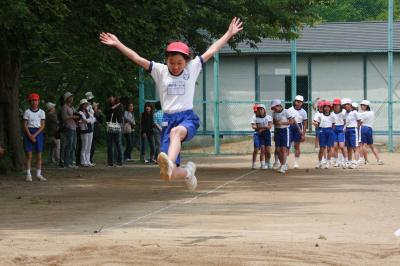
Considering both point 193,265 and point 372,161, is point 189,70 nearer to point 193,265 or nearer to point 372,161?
point 193,265

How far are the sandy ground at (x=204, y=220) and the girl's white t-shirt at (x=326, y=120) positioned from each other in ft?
9.42

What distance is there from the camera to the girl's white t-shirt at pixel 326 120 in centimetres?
2544

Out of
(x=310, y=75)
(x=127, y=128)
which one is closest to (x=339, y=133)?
(x=127, y=128)

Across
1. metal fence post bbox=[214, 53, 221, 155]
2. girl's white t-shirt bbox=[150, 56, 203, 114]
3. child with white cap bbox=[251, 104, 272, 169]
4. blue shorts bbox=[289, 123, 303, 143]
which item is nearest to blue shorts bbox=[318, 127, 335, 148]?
blue shorts bbox=[289, 123, 303, 143]

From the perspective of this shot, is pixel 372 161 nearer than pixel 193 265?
No

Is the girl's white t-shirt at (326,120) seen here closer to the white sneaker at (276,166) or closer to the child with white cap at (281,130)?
the white sneaker at (276,166)

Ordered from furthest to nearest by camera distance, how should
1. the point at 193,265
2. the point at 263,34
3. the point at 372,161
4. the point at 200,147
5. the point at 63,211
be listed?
the point at 200,147 < the point at 372,161 < the point at 263,34 < the point at 63,211 < the point at 193,265

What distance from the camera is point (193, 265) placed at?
893 cm

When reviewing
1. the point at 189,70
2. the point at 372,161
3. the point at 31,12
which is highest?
the point at 31,12

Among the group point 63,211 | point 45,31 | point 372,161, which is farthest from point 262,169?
point 63,211

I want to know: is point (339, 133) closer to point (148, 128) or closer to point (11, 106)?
point (148, 128)

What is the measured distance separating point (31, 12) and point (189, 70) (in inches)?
281

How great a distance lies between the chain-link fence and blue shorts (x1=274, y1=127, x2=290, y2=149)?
484 inches

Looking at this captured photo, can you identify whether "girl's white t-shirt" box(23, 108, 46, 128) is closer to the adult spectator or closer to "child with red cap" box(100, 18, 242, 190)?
the adult spectator
